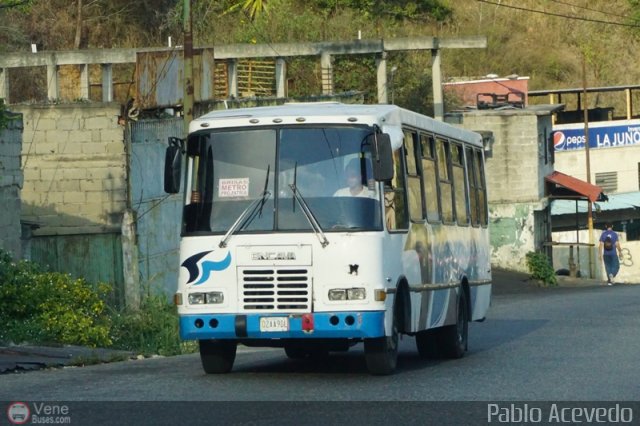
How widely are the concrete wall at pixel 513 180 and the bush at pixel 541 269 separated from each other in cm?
85

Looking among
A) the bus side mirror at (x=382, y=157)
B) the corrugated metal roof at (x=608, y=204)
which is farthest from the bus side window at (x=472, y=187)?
the corrugated metal roof at (x=608, y=204)

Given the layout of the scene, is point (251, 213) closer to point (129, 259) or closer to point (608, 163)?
point (129, 259)

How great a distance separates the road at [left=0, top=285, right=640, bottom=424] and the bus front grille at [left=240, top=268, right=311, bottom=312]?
2.46 feet

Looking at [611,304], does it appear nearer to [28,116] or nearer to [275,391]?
[28,116]

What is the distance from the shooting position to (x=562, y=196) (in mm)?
50094

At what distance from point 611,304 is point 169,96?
1103 centimetres

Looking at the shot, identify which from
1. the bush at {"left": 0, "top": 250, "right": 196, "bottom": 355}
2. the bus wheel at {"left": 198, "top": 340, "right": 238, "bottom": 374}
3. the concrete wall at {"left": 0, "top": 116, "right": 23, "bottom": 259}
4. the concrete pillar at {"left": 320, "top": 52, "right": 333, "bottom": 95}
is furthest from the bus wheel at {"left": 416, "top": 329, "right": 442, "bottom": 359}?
the concrete pillar at {"left": 320, "top": 52, "right": 333, "bottom": 95}

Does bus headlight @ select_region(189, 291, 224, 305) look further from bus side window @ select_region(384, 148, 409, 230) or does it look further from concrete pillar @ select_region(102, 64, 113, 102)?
concrete pillar @ select_region(102, 64, 113, 102)

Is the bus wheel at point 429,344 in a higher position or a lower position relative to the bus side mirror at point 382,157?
lower

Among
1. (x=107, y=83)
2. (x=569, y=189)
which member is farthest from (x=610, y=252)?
(x=107, y=83)

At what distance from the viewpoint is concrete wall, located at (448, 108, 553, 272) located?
154ft

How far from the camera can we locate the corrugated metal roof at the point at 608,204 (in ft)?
174

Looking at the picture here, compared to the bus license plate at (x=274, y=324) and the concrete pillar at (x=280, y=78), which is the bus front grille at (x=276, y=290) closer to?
the bus license plate at (x=274, y=324)
